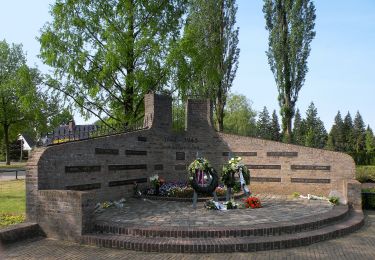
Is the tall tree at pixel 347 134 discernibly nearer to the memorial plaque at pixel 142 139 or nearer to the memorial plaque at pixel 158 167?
the memorial plaque at pixel 158 167

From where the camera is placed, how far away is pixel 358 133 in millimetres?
83188

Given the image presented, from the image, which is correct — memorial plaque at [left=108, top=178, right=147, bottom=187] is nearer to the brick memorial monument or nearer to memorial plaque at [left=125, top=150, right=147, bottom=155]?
the brick memorial monument

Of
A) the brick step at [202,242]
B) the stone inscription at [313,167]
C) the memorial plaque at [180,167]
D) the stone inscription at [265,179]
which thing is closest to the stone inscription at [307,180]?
the stone inscription at [313,167]

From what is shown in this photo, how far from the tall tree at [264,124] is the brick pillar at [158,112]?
63102 mm

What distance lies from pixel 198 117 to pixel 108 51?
5.49 m

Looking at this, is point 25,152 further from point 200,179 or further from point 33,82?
point 200,179

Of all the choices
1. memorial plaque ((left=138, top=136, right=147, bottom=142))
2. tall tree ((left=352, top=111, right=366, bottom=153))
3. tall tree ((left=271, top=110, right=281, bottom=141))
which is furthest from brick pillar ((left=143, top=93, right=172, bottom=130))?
→ tall tree ((left=352, top=111, right=366, bottom=153))

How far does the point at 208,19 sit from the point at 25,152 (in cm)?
6053

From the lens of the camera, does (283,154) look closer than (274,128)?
Yes

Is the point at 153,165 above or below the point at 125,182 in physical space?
above

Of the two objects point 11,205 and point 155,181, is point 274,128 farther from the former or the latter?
point 11,205

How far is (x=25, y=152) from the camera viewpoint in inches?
3046

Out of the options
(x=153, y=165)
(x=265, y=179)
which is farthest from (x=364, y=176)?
(x=153, y=165)

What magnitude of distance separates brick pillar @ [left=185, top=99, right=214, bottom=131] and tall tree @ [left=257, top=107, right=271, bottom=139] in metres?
62.3
